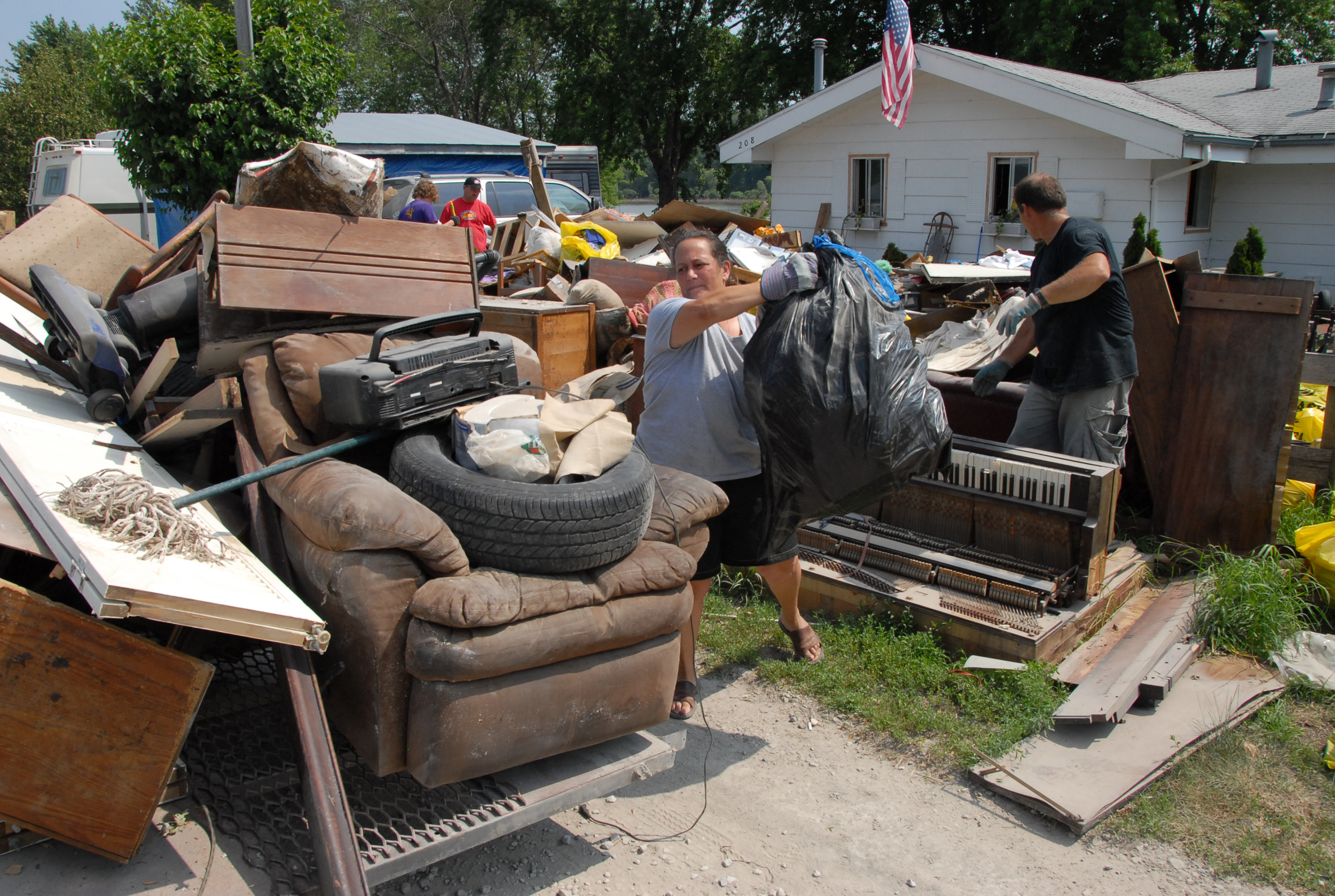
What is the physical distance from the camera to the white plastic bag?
8.38ft

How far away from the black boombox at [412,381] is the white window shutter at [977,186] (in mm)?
10802

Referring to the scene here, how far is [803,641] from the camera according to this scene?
3.68 metres

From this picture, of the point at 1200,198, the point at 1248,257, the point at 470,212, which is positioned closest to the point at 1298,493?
the point at 1248,257

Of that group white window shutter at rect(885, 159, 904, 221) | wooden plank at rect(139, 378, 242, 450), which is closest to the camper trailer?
white window shutter at rect(885, 159, 904, 221)

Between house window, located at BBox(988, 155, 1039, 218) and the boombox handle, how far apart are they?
10.5 meters

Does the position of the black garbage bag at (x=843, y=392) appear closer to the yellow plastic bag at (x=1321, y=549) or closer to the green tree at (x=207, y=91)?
the yellow plastic bag at (x=1321, y=549)

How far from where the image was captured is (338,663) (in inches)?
90.3

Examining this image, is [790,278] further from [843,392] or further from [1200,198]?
[1200,198]

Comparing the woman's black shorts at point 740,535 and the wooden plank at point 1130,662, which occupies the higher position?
the woman's black shorts at point 740,535

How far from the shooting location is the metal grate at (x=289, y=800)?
213cm

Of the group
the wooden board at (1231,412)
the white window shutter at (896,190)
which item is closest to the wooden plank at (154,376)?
the wooden board at (1231,412)

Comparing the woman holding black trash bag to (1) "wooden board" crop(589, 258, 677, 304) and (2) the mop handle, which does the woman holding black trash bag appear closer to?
(2) the mop handle

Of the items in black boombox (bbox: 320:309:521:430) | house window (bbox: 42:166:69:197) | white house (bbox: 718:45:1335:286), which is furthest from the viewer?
house window (bbox: 42:166:69:197)

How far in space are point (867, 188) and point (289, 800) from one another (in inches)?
505
